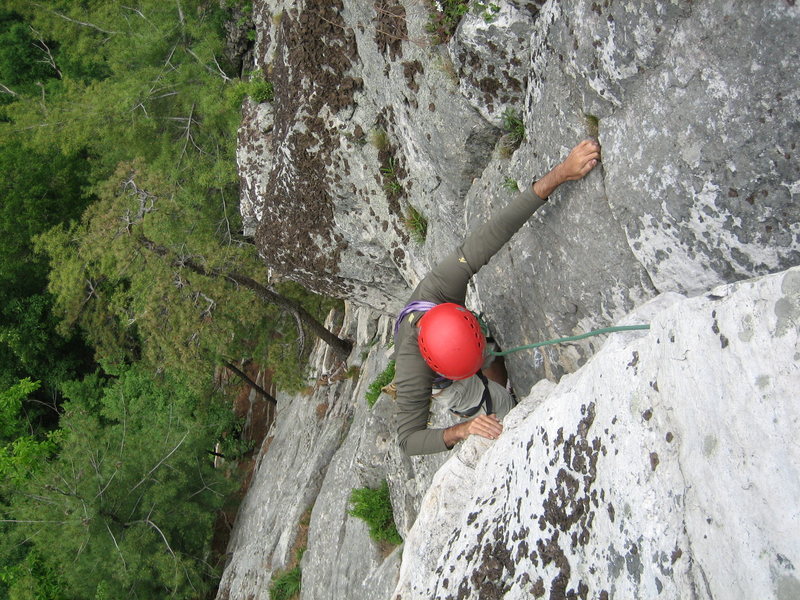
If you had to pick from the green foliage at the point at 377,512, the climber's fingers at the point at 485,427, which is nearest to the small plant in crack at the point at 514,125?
the climber's fingers at the point at 485,427

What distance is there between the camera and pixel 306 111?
317 inches

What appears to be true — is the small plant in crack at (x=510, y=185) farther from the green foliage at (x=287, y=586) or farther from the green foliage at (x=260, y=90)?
the green foliage at (x=287, y=586)

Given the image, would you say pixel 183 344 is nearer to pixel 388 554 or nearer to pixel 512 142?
pixel 388 554

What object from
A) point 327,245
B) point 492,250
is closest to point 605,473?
point 492,250

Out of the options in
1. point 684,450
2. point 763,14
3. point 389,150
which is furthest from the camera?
point 389,150

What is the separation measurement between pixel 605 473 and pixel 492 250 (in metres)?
2.42

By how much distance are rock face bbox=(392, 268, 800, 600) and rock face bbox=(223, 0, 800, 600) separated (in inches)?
0.4

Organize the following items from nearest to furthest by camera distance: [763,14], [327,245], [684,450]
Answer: [684,450] → [763,14] → [327,245]

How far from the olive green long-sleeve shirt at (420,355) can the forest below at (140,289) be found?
23.9 feet

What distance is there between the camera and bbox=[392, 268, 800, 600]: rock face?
2066mm

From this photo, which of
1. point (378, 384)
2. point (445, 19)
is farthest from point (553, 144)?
point (378, 384)

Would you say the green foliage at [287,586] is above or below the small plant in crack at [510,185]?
below

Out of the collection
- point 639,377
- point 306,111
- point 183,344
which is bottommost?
point 639,377

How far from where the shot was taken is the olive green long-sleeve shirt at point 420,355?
499cm
